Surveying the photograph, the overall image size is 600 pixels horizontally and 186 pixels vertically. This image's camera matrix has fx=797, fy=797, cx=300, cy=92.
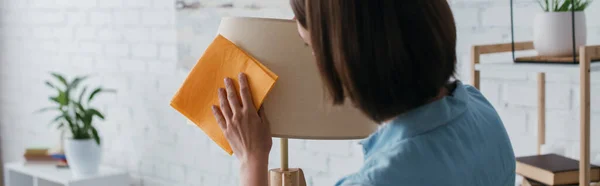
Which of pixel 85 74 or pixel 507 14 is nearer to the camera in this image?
pixel 507 14

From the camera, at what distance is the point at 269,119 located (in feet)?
4.12

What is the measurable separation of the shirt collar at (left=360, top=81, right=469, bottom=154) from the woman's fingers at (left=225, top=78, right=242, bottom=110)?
0.30m

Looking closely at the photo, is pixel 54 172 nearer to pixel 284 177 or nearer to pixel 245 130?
pixel 284 177

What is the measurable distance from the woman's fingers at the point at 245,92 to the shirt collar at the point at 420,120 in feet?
0.90

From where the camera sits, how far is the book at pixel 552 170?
4.94 feet

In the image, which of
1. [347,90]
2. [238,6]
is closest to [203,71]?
[347,90]

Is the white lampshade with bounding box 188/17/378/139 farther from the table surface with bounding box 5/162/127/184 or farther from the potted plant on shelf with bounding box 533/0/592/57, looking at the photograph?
the table surface with bounding box 5/162/127/184

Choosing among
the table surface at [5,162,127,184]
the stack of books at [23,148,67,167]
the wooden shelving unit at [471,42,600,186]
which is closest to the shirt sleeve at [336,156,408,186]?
the wooden shelving unit at [471,42,600,186]

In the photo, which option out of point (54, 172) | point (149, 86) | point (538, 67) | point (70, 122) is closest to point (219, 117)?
point (538, 67)

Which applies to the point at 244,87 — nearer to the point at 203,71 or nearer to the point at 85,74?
the point at 203,71

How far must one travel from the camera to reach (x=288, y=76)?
4.04 ft

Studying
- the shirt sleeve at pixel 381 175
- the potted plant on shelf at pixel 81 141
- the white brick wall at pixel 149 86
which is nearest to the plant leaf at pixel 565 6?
the white brick wall at pixel 149 86

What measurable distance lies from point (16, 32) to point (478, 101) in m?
3.18

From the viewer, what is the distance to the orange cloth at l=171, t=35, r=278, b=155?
122 cm
